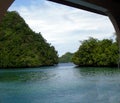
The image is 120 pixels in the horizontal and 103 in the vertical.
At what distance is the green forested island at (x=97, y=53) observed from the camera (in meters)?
26.0

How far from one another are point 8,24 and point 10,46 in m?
2.79

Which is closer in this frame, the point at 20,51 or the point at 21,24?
the point at 20,51

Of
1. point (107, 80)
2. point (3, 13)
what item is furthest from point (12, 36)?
point (3, 13)

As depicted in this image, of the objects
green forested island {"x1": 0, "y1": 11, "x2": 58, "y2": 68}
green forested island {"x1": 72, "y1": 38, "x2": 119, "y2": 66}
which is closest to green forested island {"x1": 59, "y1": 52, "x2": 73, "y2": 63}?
green forested island {"x1": 0, "y1": 11, "x2": 58, "y2": 68}

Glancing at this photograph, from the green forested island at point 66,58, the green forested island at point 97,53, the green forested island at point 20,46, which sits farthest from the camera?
the green forested island at point 66,58

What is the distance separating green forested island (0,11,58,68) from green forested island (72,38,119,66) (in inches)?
252

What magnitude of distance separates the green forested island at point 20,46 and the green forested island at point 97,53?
641 centimetres

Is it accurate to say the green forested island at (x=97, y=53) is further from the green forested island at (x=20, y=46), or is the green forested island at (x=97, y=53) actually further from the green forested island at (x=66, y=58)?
the green forested island at (x=66, y=58)

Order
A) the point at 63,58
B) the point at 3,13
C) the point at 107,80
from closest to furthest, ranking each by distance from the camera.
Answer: the point at 3,13, the point at 107,80, the point at 63,58

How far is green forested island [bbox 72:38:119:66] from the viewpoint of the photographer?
26031 millimetres

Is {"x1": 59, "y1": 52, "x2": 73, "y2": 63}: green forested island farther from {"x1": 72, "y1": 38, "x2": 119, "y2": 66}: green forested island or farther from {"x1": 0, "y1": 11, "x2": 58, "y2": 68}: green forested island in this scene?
{"x1": 72, "y1": 38, "x2": 119, "y2": 66}: green forested island

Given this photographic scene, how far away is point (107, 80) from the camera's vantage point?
2008cm

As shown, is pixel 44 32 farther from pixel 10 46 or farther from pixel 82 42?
pixel 82 42

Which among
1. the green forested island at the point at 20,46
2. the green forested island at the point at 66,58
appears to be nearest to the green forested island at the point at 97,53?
the green forested island at the point at 20,46
